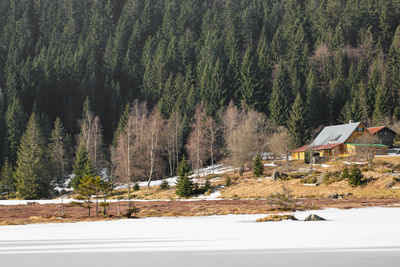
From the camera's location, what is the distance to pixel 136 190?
194 feet

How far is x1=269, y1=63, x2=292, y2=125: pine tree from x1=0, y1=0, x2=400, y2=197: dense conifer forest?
272mm

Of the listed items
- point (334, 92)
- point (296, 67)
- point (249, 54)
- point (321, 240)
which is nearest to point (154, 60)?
point (249, 54)

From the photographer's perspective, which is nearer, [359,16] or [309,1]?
[359,16]

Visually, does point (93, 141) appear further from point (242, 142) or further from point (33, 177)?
point (242, 142)

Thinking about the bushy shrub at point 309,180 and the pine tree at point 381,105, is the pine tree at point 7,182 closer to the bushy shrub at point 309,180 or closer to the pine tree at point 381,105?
the bushy shrub at point 309,180

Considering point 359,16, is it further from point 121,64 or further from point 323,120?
point 121,64

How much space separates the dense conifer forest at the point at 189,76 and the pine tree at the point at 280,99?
27 cm

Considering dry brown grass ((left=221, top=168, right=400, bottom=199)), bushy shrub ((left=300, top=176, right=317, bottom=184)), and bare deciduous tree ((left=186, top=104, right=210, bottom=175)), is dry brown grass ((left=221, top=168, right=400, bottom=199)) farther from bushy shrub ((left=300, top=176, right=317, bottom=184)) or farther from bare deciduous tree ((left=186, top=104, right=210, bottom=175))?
bare deciduous tree ((left=186, top=104, right=210, bottom=175))

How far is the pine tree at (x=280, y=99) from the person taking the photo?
292 feet

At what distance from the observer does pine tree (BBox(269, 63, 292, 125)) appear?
89.0m

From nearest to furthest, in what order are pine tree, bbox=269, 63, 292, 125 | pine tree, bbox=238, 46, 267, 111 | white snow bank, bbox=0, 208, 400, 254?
white snow bank, bbox=0, 208, 400, 254, pine tree, bbox=269, 63, 292, 125, pine tree, bbox=238, 46, 267, 111

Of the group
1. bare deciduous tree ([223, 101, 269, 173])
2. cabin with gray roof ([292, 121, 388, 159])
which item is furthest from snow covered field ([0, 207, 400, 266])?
cabin with gray roof ([292, 121, 388, 159])

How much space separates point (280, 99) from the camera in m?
91.5

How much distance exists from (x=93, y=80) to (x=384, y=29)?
88316 millimetres
